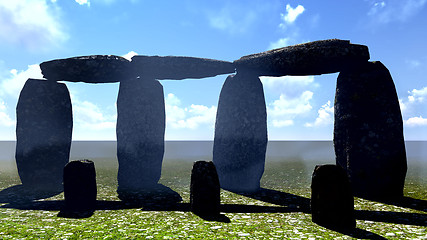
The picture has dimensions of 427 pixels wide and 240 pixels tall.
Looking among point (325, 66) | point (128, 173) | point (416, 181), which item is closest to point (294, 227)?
point (325, 66)

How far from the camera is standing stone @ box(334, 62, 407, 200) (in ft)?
44.2

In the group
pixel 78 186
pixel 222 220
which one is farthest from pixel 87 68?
pixel 222 220

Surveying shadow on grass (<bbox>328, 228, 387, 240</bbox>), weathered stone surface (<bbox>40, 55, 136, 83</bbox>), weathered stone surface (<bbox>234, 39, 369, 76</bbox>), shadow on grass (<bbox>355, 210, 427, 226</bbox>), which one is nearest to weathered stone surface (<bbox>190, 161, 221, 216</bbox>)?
shadow on grass (<bbox>328, 228, 387, 240</bbox>)

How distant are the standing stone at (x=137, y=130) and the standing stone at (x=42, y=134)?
2.84 m

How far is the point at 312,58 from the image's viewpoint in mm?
14188

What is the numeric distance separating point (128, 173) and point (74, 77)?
18.2 ft

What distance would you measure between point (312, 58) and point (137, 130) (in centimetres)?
931

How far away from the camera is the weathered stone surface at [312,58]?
45.8 feet

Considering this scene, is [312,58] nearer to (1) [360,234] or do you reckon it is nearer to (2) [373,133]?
(2) [373,133]

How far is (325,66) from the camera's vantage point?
1470cm

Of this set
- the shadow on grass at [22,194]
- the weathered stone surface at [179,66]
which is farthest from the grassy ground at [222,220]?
the weathered stone surface at [179,66]

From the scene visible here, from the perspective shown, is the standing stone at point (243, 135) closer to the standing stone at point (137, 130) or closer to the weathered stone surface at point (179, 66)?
the weathered stone surface at point (179, 66)

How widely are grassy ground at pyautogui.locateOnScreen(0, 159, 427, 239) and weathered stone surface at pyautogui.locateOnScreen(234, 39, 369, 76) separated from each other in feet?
17.8

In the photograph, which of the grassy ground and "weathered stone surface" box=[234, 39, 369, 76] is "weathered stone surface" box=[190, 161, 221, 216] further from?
"weathered stone surface" box=[234, 39, 369, 76]
